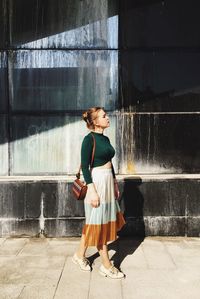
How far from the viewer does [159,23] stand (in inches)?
271

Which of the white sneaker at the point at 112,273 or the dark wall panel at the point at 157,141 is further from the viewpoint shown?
the dark wall panel at the point at 157,141

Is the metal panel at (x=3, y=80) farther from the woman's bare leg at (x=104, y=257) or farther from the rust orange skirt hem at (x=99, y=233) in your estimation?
the woman's bare leg at (x=104, y=257)

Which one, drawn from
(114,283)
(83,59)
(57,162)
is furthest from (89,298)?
(83,59)

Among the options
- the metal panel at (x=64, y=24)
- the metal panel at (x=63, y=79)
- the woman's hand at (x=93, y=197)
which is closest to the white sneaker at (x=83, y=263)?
the woman's hand at (x=93, y=197)

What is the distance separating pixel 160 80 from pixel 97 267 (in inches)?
122

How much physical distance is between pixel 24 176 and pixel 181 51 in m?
3.12

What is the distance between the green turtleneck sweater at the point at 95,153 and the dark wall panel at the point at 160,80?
2.03 meters

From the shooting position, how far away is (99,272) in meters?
5.13

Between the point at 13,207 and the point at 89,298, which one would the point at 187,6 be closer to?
the point at 13,207

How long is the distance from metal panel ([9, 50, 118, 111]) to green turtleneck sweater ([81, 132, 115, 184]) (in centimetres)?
200

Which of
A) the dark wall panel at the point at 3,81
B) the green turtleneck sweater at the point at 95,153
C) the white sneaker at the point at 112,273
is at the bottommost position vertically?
the white sneaker at the point at 112,273

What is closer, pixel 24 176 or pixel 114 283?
pixel 114 283

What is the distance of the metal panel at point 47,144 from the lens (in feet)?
22.5

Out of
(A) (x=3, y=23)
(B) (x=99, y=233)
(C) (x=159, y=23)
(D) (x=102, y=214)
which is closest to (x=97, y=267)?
(B) (x=99, y=233)
